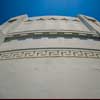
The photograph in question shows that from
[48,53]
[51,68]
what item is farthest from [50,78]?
[48,53]

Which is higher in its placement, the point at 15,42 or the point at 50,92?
the point at 15,42

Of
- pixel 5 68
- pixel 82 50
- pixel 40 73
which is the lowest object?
Result: pixel 40 73

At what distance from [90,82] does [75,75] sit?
34cm

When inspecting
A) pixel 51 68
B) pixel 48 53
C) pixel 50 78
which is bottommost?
pixel 50 78

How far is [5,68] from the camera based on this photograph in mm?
5109

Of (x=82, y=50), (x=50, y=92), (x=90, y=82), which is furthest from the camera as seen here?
(x=82, y=50)

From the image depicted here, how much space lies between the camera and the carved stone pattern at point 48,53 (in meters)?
5.50

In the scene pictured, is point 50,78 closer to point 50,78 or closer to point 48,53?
point 50,78

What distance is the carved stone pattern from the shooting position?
18.0ft

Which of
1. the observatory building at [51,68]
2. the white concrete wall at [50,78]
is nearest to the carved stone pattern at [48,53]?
the observatory building at [51,68]

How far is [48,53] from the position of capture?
5.61 metres

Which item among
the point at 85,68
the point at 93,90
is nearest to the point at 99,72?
the point at 85,68

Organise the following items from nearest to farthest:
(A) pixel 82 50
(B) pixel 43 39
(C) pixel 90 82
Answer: (C) pixel 90 82 → (A) pixel 82 50 → (B) pixel 43 39

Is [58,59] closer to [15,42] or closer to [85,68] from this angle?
[85,68]
